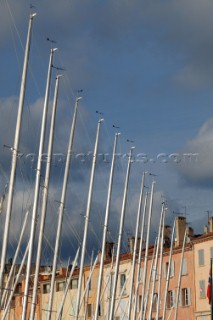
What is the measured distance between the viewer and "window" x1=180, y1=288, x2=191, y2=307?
9892cm

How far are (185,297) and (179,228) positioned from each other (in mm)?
9918

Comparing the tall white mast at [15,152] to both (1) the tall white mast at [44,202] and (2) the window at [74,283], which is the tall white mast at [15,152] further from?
(2) the window at [74,283]

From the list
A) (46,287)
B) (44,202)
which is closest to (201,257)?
(46,287)

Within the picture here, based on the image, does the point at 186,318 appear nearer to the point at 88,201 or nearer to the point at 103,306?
the point at 103,306

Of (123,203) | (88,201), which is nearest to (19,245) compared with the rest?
(88,201)

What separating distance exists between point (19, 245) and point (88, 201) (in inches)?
225

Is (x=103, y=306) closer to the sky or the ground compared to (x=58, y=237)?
closer to the sky

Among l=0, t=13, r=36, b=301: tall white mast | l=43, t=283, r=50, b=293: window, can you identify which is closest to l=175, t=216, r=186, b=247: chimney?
l=43, t=283, r=50, b=293: window

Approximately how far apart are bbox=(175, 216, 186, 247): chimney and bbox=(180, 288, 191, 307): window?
698 centimetres

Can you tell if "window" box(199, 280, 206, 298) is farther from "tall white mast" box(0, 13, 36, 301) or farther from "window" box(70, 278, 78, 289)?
"tall white mast" box(0, 13, 36, 301)

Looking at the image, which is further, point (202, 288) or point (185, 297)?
point (185, 297)

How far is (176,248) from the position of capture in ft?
337

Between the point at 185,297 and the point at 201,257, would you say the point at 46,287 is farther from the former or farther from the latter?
the point at 201,257

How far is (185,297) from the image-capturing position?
327 ft
